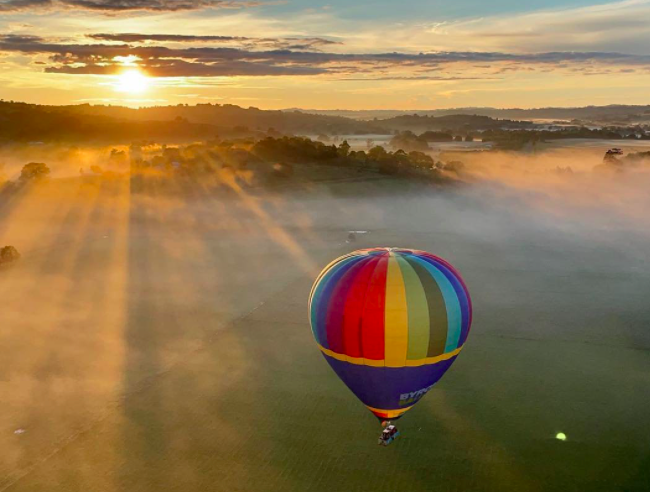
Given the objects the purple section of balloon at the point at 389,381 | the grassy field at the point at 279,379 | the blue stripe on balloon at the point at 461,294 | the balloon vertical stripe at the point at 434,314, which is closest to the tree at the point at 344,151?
the grassy field at the point at 279,379

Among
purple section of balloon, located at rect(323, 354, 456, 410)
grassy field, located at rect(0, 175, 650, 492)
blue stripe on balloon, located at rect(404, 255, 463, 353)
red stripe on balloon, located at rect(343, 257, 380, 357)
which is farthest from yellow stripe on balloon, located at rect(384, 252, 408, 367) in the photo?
grassy field, located at rect(0, 175, 650, 492)

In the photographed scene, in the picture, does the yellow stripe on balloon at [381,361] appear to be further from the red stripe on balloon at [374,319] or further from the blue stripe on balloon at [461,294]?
the blue stripe on balloon at [461,294]

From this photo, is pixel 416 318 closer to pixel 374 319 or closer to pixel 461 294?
pixel 374 319

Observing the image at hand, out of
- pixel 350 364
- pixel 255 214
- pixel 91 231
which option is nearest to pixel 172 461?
pixel 350 364

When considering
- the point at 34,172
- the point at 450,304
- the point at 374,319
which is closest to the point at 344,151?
the point at 34,172

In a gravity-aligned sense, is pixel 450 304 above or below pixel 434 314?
above

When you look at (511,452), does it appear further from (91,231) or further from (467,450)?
(91,231)

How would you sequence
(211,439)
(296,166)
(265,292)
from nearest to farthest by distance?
(211,439) → (265,292) → (296,166)

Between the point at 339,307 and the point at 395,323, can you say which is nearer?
the point at 395,323
